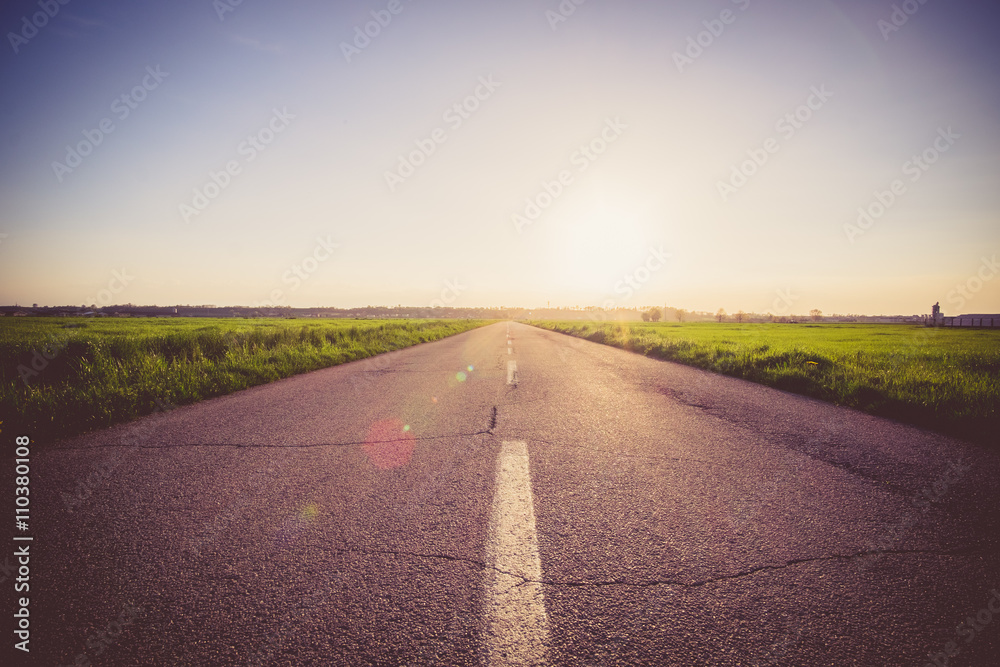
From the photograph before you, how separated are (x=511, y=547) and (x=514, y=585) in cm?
30

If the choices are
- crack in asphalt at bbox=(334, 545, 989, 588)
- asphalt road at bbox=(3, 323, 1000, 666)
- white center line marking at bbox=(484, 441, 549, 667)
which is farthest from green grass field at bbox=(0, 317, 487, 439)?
white center line marking at bbox=(484, 441, 549, 667)

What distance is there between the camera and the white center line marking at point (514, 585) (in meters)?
1.52

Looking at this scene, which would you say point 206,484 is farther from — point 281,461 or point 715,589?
point 715,589

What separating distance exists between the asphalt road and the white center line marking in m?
0.01

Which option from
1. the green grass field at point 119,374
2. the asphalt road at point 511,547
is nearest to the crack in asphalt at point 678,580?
the asphalt road at point 511,547

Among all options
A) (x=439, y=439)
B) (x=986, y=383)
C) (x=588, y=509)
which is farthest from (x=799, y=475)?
(x=986, y=383)

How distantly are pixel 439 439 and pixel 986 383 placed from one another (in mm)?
8666

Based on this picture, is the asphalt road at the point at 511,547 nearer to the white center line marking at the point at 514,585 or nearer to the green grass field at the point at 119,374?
the white center line marking at the point at 514,585

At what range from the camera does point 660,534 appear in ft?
7.59

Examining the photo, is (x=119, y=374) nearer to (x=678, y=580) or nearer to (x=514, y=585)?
(x=514, y=585)

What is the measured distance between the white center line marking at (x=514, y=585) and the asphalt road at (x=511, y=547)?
0.01m

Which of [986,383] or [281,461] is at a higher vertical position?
[986,383]

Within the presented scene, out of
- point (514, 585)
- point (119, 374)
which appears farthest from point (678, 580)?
point (119, 374)

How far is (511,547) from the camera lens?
216 cm
